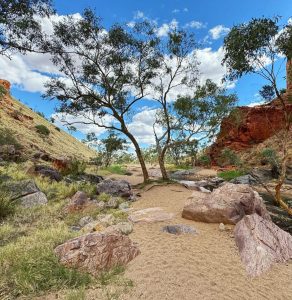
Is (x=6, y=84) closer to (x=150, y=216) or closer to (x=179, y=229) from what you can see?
(x=150, y=216)

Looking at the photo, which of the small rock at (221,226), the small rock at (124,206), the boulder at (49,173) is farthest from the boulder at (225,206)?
the boulder at (49,173)

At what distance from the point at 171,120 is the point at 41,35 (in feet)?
36.3

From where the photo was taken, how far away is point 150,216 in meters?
9.98

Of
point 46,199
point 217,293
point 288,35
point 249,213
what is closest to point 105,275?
point 217,293

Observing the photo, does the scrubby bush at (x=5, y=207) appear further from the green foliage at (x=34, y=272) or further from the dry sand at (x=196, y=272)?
the dry sand at (x=196, y=272)

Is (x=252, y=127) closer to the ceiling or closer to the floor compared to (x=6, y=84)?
closer to the floor

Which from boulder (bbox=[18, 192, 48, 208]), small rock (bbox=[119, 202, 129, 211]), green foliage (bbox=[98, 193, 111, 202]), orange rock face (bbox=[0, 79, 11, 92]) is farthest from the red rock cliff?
orange rock face (bbox=[0, 79, 11, 92])

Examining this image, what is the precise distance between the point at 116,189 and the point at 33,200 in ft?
13.5

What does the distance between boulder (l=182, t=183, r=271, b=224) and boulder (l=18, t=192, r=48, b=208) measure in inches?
267

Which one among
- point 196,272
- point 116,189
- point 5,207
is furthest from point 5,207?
point 196,272

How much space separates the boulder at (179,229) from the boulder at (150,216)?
0.97 m

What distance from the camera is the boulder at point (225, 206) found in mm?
9258

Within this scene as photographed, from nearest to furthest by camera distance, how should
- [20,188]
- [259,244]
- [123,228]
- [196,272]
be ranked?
1. [196,272]
2. [259,244]
3. [123,228]
4. [20,188]

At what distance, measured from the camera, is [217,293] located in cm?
533
